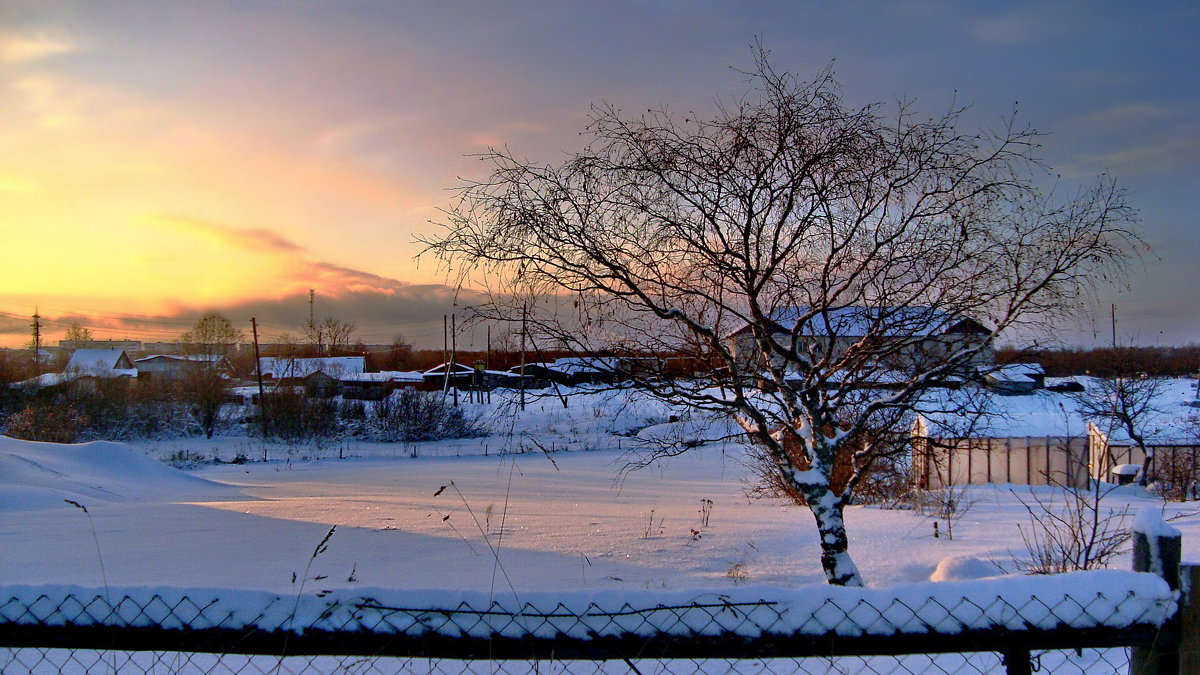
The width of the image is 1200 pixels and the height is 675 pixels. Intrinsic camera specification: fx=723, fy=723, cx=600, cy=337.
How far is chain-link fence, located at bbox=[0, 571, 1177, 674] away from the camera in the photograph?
1975 millimetres

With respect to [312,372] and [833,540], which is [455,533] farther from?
[312,372]

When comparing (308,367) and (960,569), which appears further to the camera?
(308,367)

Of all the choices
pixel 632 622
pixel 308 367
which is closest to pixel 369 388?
pixel 308 367

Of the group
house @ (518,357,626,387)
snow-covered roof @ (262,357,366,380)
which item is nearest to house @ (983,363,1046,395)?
house @ (518,357,626,387)

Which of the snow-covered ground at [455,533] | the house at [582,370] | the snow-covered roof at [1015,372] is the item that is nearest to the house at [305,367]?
the snow-covered ground at [455,533]

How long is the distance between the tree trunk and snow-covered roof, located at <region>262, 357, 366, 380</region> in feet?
147

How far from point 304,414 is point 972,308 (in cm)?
3663

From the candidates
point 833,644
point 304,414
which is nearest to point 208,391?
point 304,414

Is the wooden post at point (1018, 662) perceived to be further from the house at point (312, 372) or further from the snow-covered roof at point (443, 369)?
the snow-covered roof at point (443, 369)

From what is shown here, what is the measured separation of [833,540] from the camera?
18.1 ft

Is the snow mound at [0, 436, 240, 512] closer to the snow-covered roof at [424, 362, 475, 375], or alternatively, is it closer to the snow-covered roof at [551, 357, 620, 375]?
the snow-covered roof at [551, 357, 620, 375]

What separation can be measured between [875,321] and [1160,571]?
3584 millimetres

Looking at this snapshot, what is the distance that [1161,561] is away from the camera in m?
2.05

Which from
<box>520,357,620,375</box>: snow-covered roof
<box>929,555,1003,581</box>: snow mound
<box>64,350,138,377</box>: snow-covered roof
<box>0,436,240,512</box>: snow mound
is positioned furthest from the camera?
<box>64,350,138,377</box>: snow-covered roof
